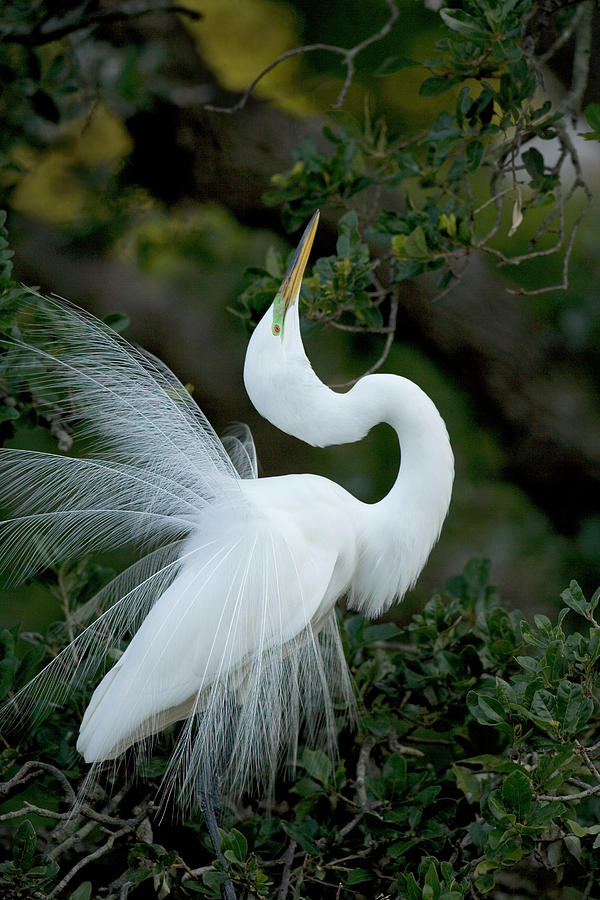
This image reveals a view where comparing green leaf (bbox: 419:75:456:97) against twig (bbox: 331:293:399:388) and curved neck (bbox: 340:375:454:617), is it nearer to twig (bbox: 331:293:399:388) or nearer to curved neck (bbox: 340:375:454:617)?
Answer: twig (bbox: 331:293:399:388)

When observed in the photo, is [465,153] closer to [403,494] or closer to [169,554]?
[403,494]

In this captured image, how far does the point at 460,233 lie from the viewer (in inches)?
59.1

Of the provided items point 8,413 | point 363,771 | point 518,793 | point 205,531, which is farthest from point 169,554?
point 518,793

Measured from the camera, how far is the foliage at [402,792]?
1054mm

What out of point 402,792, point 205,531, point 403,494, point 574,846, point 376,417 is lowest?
point 402,792

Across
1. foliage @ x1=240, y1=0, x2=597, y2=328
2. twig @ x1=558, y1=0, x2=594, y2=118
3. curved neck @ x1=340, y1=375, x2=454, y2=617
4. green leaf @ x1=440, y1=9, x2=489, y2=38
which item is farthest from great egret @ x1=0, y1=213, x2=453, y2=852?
twig @ x1=558, y1=0, x2=594, y2=118

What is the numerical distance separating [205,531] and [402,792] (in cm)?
47

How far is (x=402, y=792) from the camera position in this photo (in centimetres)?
135

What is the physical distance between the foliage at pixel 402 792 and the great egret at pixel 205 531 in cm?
9

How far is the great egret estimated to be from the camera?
129cm

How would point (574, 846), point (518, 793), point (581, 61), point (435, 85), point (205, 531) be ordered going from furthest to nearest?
1. point (581, 61)
2. point (435, 85)
3. point (205, 531)
4. point (574, 846)
5. point (518, 793)

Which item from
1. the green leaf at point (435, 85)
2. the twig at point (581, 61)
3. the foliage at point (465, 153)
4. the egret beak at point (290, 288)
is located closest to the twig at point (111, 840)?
the egret beak at point (290, 288)

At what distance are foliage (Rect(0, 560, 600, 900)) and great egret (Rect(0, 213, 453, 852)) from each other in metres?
0.09

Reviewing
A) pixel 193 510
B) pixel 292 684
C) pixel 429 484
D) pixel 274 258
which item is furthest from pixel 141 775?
pixel 274 258
